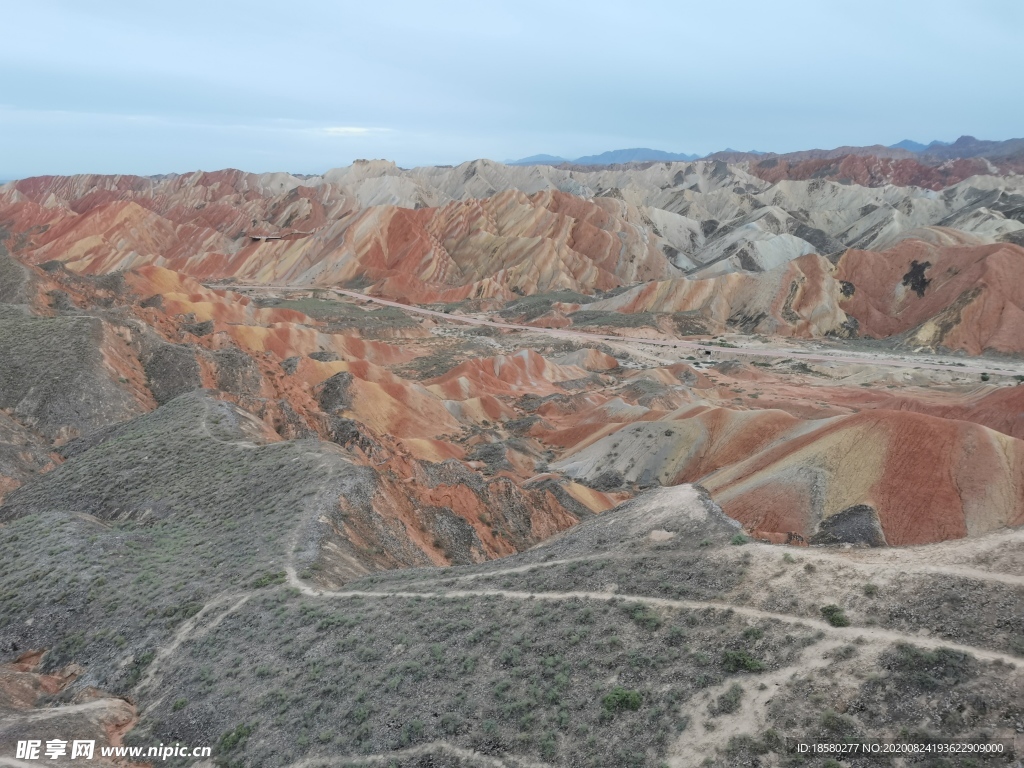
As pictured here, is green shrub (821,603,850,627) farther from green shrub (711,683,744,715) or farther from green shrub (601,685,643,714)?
green shrub (601,685,643,714)

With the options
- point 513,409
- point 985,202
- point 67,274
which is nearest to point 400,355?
point 513,409

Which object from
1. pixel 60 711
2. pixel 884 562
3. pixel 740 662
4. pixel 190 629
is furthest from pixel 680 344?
pixel 60 711

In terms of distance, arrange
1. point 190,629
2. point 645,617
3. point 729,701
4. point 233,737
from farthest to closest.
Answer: point 190,629 → point 645,617 → point 233,737 → point 729,701

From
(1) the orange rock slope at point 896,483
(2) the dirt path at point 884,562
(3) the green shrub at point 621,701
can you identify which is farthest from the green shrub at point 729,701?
(1) the orange rock slope at point 896,483

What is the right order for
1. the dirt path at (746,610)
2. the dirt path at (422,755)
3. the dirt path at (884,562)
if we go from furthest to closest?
the dirt path at (884,562) → the dirt path at (422,755) → the dirt path at (746,610)

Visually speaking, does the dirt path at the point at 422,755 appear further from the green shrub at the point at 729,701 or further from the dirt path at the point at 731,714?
the green shrub at the point at 729,701

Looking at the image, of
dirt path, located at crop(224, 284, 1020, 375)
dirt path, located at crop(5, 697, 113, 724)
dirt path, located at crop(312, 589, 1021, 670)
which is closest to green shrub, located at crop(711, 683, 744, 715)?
dirt path, located at crop(312, 589, 1021, 670)

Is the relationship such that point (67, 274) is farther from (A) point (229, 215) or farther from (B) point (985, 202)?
(B) point (985, 202)

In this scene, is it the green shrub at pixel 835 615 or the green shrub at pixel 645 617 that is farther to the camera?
the green shrub at pixel 645 617

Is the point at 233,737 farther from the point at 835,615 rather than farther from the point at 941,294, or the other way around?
the point at 941,294

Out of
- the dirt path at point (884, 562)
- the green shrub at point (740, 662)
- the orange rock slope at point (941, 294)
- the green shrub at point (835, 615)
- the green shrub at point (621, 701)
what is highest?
the orange rock slope at point (941, 294)
